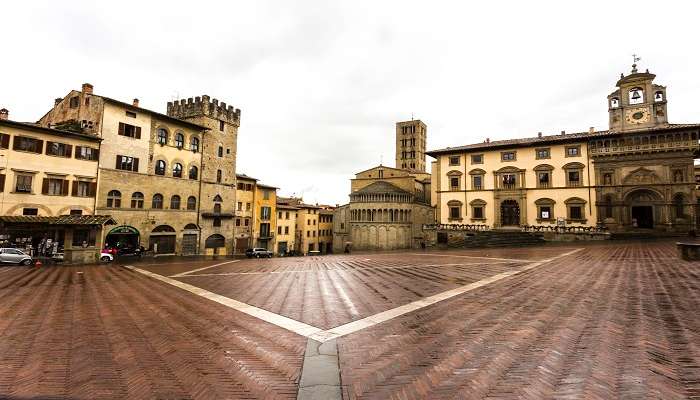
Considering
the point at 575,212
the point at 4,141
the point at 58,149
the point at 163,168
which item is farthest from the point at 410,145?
the point at 4,141

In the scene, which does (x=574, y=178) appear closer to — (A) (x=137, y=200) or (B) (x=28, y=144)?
(A) (x=137, y=200)

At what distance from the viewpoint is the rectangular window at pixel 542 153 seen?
37812mm

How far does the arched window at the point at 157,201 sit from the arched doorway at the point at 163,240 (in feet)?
6.48

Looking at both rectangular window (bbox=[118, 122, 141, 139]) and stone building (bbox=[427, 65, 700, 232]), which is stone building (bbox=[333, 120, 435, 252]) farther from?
rectangular window (bbox=[118, 122, 141, 139])

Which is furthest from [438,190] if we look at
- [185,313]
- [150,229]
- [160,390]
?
[160,390]

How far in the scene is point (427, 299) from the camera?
9219mm

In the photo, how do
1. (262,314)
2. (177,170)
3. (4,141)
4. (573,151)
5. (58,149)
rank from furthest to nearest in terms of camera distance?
(573,151), (177,170), (58,149), (4,141), (262,314)

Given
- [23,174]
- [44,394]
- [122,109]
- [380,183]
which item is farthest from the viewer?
[380,183]

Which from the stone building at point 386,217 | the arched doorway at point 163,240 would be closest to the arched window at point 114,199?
the arched doorway at point 163,240

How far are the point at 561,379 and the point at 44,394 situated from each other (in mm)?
6907

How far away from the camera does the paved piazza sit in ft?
14.1

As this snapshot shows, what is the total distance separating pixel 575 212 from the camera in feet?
118

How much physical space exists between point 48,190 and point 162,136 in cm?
1067

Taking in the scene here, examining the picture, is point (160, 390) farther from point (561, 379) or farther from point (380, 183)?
point (380, 183)
